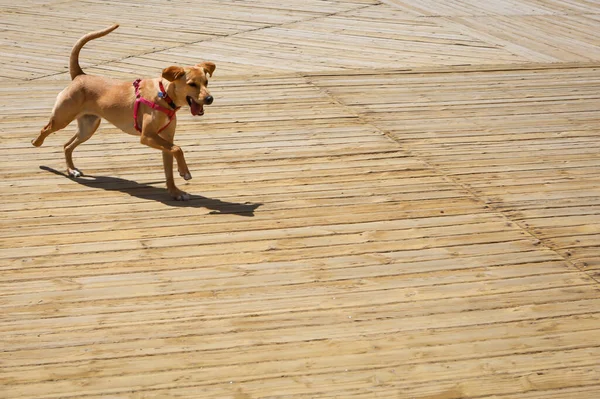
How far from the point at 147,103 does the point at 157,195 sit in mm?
574

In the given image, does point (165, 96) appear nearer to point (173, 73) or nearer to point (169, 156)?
point (173, 73)

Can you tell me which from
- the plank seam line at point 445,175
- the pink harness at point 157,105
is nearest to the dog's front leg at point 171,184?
the pink harness at point 157,105

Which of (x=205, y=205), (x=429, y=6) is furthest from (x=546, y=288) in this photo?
(x=429, y=6)

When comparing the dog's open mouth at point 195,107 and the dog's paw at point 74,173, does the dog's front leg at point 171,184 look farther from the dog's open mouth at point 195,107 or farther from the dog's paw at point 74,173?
the dog's paw at point 74,173

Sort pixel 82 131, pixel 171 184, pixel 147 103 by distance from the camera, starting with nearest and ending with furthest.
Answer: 1. pixel 147 103
2. pixel 171 184
3. pixel 82 131

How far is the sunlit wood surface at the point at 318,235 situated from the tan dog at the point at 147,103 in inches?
14.3

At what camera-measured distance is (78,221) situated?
525 cm

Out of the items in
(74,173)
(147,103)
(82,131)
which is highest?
(147,103)

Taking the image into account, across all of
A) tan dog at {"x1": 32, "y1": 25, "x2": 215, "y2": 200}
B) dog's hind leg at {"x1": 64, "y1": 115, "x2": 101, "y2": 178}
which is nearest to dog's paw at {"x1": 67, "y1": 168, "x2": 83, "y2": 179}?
dog's hind leg at {"x1": 64, "y1": 115, "x2": 101, "y2": 178}

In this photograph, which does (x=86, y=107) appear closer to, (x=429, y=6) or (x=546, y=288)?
(x=546, y=288)

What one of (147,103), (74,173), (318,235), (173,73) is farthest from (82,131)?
(318,235)

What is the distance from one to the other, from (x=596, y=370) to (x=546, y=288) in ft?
2.53

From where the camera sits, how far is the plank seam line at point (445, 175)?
489cm

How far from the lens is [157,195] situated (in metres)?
5.68
